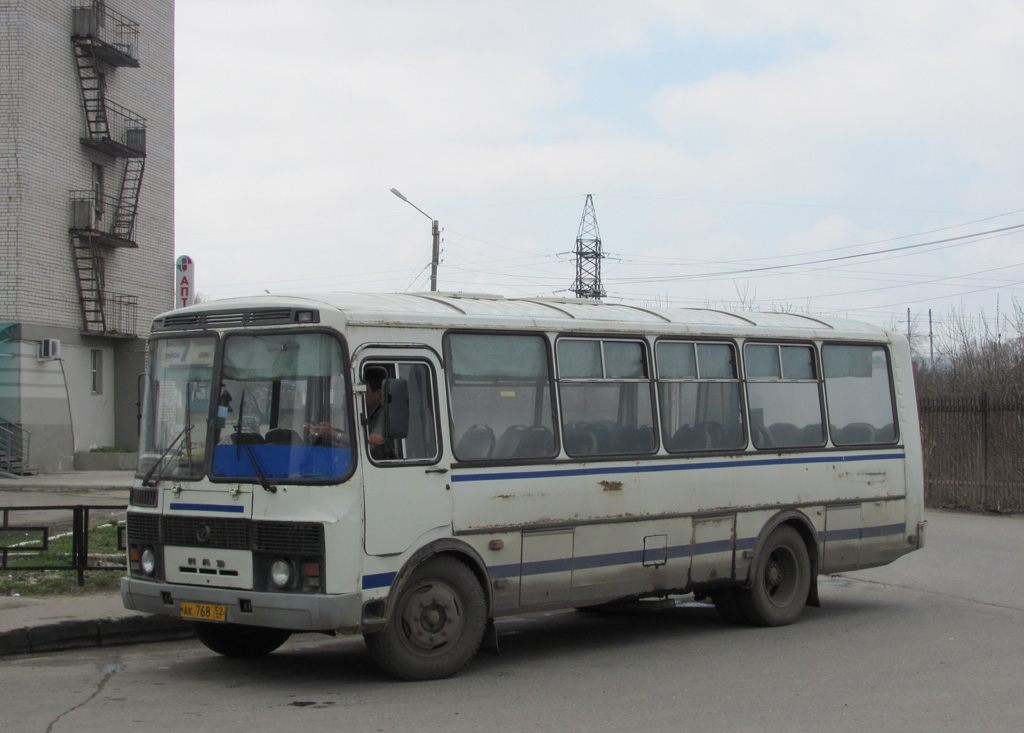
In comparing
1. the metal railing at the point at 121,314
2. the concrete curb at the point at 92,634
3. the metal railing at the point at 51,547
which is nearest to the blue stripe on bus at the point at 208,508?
the concrete curb at the point at 92,634

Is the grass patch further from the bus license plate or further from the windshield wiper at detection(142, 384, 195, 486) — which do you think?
the bus license plate

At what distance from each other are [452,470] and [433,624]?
3.73 ft

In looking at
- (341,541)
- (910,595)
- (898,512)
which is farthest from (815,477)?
(341,541)

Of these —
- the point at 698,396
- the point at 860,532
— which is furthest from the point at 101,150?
the point at 860,532

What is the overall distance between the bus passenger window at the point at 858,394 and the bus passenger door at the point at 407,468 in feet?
17.0

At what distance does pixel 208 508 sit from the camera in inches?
321

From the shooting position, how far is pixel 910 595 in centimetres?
1320

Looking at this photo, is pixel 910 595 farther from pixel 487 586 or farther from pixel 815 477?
pixel 487 586

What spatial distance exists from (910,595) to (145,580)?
881 cm

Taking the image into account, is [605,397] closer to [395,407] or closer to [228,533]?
[395,407]

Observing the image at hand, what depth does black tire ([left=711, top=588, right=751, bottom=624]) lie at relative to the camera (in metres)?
11.2

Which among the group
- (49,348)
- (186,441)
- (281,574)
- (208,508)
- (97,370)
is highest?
(49,348)

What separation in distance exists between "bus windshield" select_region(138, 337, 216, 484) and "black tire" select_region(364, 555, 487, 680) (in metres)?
1.77

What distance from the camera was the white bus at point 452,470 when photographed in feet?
26.0
